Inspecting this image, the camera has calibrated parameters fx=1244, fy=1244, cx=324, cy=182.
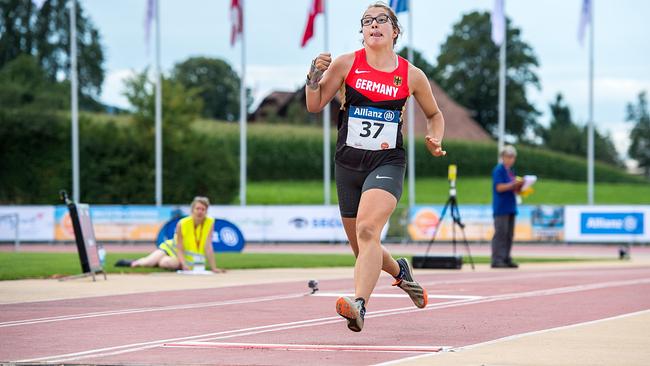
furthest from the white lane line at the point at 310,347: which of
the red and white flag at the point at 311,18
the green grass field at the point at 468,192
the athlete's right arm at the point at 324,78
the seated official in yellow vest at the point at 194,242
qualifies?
the green grass field at the point at 468,192

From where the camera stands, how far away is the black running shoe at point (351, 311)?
817 centimetres

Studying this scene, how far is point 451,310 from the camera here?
434 inches

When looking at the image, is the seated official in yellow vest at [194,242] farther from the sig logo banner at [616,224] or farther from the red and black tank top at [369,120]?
the sig logo banner at [616,224]

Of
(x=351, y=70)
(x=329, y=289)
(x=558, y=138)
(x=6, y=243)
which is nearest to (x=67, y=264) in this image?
(x=329, y=289)

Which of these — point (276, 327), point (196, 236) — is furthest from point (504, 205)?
point (276, 327)

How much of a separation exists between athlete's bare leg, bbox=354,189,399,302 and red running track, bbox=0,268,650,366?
430 millimetres

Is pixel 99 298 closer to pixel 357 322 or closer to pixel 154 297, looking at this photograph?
pixel 154 297

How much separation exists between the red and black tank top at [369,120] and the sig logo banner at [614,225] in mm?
28893

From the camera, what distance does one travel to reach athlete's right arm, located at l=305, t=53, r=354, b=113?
29.1 feet

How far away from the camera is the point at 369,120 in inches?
356

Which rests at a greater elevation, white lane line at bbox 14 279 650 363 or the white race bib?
the white race bib

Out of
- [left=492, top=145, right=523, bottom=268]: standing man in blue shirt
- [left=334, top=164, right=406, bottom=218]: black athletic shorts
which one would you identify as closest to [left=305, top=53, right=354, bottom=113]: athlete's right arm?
[left=334, top=164, right=406, bottom=218]: black athletic shorts

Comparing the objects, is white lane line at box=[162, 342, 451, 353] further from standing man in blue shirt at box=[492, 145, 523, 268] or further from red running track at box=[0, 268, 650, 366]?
standing man in blue shirt at box=[492, 145, 523, 268]

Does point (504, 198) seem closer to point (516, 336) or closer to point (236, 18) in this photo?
point (516, 336)
